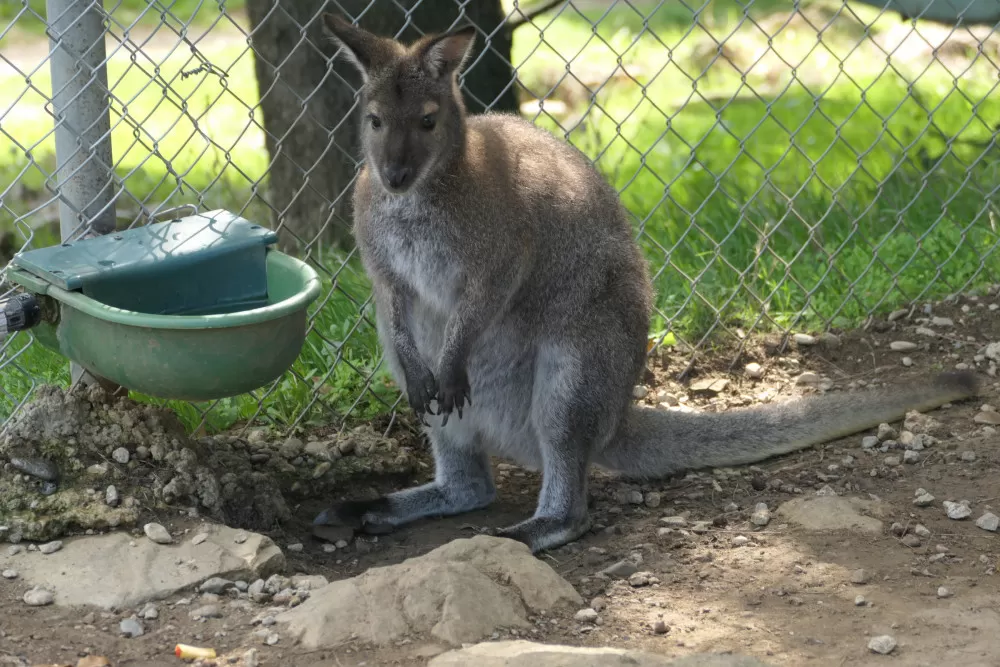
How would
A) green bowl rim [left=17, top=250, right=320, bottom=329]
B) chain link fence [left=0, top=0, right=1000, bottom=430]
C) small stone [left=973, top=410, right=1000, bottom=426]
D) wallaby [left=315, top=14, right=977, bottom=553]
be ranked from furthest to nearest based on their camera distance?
small stone [left=973, top=410, right=1000, bottom=426]
chain link fence [left=0, top=0, right=1000, bottom=430]
wallaby [left=315, top=14, right=977, bottom=553]
green bowl rim [left=17, top=250, right=320, bottom=329]

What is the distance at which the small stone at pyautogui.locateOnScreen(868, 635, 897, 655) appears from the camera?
2.71m

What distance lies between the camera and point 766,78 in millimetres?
8453

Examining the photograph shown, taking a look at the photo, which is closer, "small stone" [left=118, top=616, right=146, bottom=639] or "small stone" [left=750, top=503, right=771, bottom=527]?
"small stone" [left=118, top=616, right=146, bottom=639]

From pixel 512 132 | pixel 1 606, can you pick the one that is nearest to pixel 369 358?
pixel 512 132

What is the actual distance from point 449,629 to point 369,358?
5.71ft

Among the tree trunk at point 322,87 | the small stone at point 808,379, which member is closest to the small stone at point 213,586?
the tree trunk at point 322,87

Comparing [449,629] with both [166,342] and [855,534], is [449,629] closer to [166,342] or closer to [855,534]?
[166,342]

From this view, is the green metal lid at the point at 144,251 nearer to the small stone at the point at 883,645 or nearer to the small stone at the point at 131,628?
the small stone at the point at 131,628

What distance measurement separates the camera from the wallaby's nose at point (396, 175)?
3.25 m

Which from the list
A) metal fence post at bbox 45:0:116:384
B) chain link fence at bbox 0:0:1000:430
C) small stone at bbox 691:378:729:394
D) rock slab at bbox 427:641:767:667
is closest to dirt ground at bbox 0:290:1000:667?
small stone at bbox 691:378:729:394

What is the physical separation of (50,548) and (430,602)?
3.34 feet

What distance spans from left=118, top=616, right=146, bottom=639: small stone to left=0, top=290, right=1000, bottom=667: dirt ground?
0.02 meters

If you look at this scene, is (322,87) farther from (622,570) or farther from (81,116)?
(622,570)

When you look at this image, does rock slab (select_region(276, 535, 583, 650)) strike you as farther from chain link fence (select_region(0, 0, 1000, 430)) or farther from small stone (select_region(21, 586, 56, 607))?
chain link fence (select_region(0, 0, 1000, 430))
